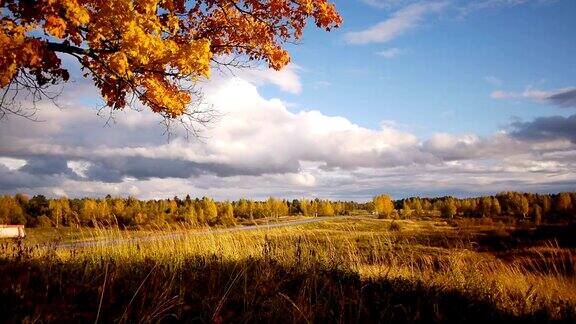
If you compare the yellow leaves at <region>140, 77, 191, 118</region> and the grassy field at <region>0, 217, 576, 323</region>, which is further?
the yellow leaves at <region>140, 77, 191, 118</region>

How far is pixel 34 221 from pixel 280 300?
5920 centimetres

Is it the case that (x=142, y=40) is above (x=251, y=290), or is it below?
above

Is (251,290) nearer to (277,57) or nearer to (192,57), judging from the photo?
(192,57)

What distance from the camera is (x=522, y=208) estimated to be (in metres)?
127

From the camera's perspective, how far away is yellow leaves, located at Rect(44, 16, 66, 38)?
6.79m

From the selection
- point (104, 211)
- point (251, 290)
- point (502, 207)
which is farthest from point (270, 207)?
point (251, 290)

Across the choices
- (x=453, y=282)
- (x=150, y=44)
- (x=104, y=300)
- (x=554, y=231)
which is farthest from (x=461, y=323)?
(x=554, y=231)

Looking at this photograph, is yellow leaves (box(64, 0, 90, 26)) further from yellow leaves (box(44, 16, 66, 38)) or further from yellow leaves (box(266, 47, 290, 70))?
yellow leaves (box(266, 47, 290, 70))

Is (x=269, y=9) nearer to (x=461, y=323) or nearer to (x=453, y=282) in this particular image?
(x=453, y=282)

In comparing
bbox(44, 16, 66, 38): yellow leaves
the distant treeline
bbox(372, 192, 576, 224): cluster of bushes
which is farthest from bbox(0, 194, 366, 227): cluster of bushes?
bbox(372, 192, 576, 224): cluster of bushes

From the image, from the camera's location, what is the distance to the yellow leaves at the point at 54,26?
679cm

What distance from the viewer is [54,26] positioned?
6.84 m

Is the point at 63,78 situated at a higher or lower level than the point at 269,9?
lower

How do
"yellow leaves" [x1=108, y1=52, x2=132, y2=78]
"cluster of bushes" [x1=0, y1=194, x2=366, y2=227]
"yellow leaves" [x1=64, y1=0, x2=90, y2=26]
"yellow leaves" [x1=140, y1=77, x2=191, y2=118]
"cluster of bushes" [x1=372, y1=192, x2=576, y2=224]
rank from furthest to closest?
"cluster of bushes" [x1=372, y1=192, x2=576, y2=224] → "cluster of bushes" [x1=0, y1=194, x2=366, y2=227] → "yellow leaves" [x1=140, y1=77, x2=191, y2=118] → "yellow leaves" [x1=108, y1=52, x2=132, y2=78] → "yellow leaves" [x1=64, y1=0, x2=90, y2=26]
